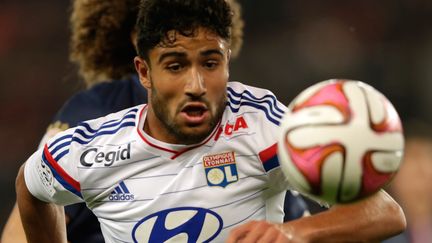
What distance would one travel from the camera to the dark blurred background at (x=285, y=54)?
26.7 feet

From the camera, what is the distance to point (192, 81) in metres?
2.85

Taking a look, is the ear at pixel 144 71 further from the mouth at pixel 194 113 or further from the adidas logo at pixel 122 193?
the adidas logo at pixel 122 193

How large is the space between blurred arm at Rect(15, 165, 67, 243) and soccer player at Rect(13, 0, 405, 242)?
159mm

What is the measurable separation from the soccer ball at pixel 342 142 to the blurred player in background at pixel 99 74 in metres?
1.80

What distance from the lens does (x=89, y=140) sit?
3176mm

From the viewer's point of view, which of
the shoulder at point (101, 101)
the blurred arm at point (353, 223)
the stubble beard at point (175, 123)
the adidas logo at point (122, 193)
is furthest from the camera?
the shoulder at point (101, 101)

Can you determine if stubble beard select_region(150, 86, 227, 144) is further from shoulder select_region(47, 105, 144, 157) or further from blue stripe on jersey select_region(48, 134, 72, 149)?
blue stripe on jersey select_region(48, 134, 72, 149)

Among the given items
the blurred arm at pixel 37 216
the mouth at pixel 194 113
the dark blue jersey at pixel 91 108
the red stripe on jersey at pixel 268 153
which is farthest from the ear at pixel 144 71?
the dark blue jersey at pixel 91 108

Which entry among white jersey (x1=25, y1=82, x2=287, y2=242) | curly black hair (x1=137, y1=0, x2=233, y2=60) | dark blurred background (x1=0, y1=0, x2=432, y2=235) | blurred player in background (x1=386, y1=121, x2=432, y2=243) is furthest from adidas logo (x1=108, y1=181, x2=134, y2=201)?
dark blurred background (x1=0, y1=0, x2=432, y2=235)

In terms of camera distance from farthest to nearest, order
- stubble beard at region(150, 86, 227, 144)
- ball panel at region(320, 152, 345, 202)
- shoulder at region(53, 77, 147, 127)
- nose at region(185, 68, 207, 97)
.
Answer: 1. shoulder at region(53, 77, 147, 127)
2. stubble beard at region(150, 86, 227, 144)
3. nose at region(185, 68, 207, 97)
4. ball panel at region(320, 152, 345, 202)

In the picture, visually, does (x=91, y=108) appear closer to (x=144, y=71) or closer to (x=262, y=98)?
(x=144, y=71)

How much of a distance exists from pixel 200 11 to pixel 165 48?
17 centimetres

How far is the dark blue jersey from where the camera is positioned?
408cm

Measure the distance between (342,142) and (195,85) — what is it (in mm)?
609
